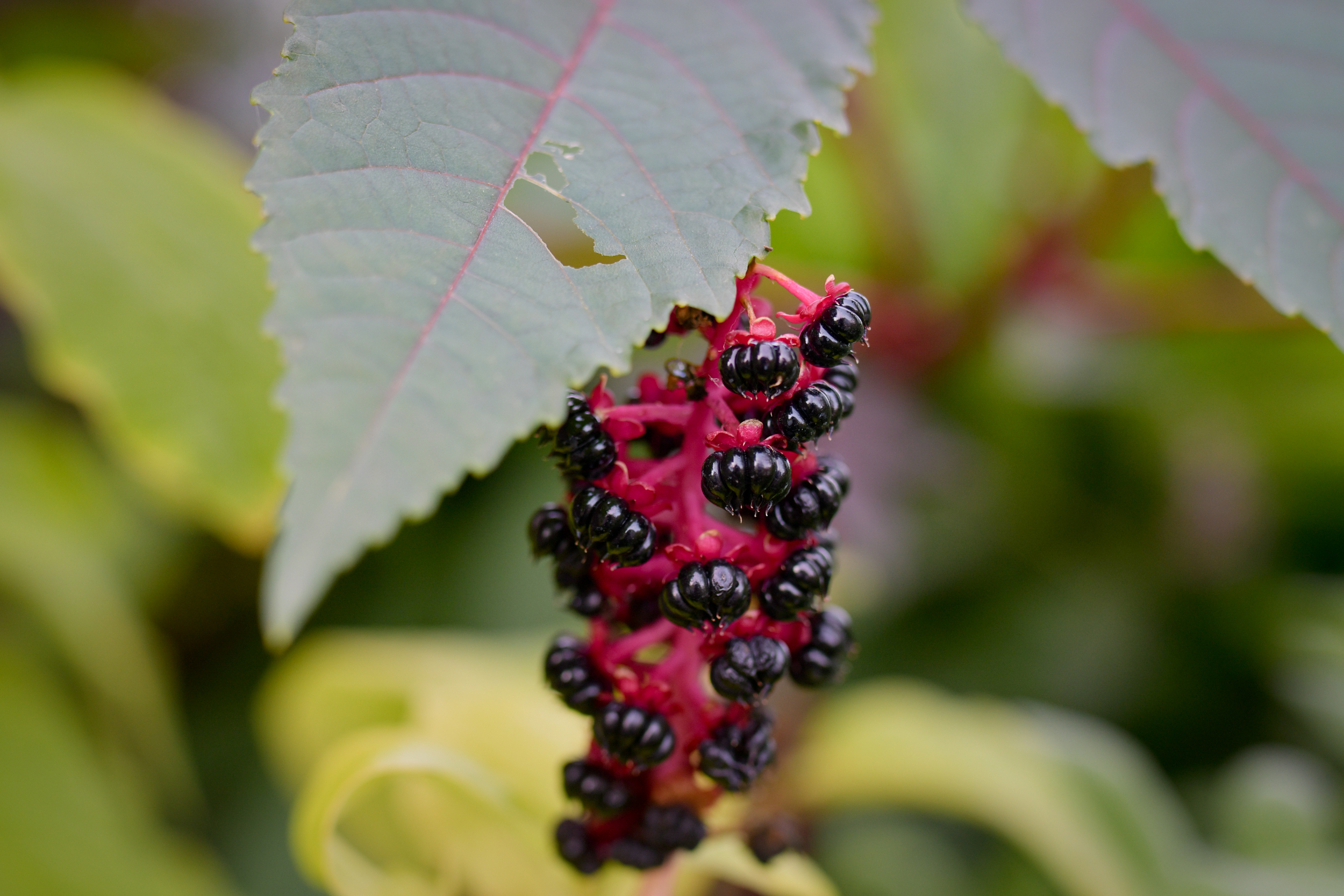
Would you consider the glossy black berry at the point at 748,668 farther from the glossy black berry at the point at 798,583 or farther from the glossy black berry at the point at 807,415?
the glossy black berry at the point at 807,415

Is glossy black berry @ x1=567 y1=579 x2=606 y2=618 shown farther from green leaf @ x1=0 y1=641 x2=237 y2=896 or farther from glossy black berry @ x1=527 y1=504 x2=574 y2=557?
green leaf @ x1=0 y1=641 x2=237 y2=896

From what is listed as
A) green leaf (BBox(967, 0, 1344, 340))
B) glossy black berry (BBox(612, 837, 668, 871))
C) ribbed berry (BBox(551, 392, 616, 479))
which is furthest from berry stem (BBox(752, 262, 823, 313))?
glossy black berry (BBox(612, 837, 668, 871))

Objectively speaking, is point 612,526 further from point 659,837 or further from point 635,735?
point 659,837

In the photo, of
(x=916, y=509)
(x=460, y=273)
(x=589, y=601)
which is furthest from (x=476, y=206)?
(x=916, y=509)

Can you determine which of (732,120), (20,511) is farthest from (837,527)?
(20,511)

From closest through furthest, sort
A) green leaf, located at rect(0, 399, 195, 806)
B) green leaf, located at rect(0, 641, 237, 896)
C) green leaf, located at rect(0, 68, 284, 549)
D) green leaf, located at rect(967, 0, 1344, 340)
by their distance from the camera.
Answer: green leaf, located at rect(967, 0, 1344, 340), green leaf, located at rect(0, 68, 284, 549), green leaf, located at rect(0, 641, 237, 896), green leaf, located at rect(0, 399, 195, 806)

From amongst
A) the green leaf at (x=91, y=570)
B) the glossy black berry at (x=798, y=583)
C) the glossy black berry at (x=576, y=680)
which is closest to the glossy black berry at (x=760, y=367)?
the glossy black berry at (x=798, y=583)
